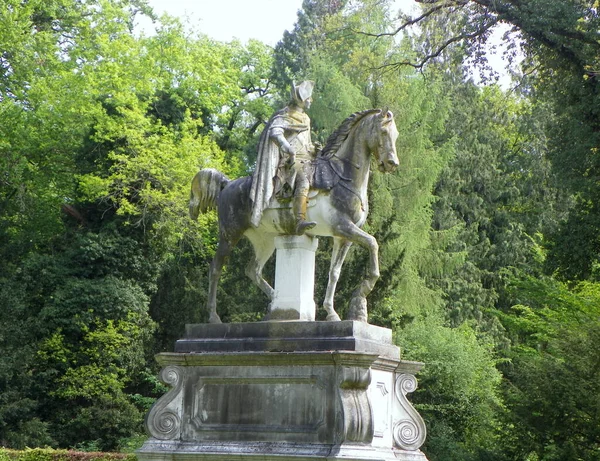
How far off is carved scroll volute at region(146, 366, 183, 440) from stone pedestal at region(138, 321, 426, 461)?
0.01 metres

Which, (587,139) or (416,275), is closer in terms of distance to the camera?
(587,139)

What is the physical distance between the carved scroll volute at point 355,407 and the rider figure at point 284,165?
176 centimetres

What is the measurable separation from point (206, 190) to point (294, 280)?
→ 1.75 meters

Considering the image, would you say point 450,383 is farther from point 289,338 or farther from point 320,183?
point 289,338

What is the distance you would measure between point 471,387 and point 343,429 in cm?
1403

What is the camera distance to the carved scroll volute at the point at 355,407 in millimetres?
10938

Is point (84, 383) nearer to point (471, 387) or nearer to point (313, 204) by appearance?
point (471, 387)

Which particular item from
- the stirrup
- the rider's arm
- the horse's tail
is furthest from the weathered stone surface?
the rider's arm

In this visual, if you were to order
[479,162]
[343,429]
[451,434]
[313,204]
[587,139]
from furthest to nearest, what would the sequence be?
[479,162] → [451,434] → [587,139] → [313,204] → [343,429]

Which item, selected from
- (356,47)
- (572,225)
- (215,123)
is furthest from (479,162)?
(572,225)

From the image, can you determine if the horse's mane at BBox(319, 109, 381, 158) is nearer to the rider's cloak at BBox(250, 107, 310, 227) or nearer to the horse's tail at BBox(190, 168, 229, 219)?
the rider's cloak at BBox(250, 107, 310, 227)

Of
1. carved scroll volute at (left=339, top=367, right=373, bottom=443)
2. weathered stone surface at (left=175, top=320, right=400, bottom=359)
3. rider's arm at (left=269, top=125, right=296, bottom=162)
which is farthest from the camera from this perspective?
rider's arm at (left=269, top=125, right=296, bottom=162)

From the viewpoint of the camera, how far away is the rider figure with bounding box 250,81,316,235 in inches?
469

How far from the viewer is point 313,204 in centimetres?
1196
